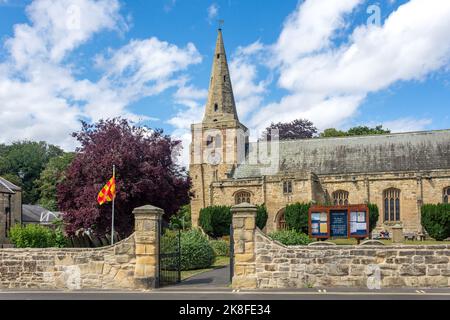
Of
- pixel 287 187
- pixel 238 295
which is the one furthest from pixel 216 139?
pixel 238 295

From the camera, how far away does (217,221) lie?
40281 mm

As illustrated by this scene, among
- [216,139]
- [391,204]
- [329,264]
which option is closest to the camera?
[329,264]

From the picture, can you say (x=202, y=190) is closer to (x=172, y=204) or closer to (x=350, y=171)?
(x=350, y=171)

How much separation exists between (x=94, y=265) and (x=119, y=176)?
11.3 m

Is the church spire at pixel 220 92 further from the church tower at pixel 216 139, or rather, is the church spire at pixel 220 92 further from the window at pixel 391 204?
the window at pixel 391 204

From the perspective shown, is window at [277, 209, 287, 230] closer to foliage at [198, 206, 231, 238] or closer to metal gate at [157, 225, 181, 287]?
foliage at [198, 206, 231, 238]

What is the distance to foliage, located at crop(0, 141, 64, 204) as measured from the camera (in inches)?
3162

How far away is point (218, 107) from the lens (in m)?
51.0

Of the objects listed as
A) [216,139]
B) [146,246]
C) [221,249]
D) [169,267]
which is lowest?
[221,249]

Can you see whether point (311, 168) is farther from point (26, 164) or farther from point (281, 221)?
point (26, 164)

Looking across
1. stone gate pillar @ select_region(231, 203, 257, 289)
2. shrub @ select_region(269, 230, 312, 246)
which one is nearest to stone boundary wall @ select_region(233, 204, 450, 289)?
stone gate pillar @ select_region(231, 203, 257, 289)

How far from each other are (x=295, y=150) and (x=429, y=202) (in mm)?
12842

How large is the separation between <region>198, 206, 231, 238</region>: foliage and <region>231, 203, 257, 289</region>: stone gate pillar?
2595 cm

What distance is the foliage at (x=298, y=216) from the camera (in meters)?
37.0
